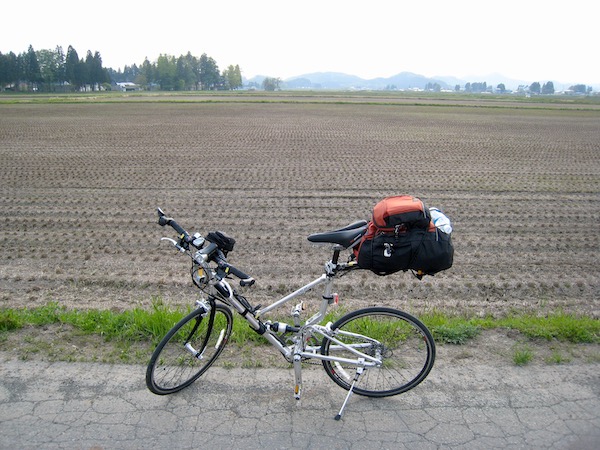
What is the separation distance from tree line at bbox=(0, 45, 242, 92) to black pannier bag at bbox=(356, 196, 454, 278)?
107114 millimetres

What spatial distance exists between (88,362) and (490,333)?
3572mm

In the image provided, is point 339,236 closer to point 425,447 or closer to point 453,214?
point 425,447

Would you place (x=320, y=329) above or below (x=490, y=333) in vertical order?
above

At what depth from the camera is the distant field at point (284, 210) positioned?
655 centimetres

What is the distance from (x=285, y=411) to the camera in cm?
331

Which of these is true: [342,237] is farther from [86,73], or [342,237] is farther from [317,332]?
[86,73]

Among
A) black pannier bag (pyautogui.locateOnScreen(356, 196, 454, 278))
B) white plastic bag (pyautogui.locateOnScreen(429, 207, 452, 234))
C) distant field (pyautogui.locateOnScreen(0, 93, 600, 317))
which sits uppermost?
white plastic bag (pyautogui.locateOnScreen(429, 207, 452, 234))

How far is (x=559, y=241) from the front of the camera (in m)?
8.60

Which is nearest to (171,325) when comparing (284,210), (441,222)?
(441,222)

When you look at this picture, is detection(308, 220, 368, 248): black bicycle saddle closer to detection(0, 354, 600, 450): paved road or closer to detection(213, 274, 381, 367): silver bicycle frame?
detection(213, 274, 381, 367): silver bicycle frame

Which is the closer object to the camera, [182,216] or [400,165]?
[182,216]

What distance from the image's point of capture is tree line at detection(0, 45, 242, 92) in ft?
314

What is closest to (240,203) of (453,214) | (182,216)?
(182,216)

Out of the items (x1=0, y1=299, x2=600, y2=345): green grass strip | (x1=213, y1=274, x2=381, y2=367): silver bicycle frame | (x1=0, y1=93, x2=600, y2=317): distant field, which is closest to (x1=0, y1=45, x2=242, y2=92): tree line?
(x1=0, y1=93, x2=600, y2=317): distant field
